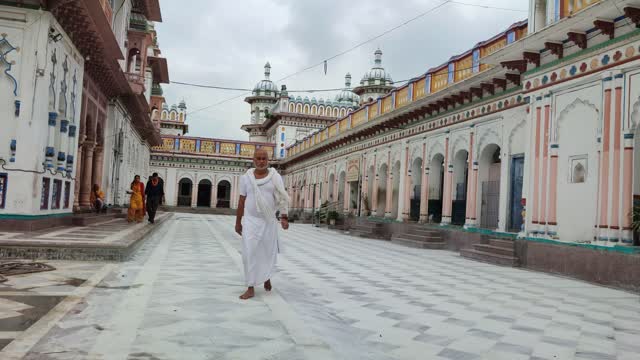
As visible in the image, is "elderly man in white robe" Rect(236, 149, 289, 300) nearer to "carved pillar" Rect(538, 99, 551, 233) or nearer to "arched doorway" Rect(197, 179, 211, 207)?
"carved pillar" Rect(538, 99, 551, 233)

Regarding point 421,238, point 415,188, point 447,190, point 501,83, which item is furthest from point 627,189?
point 415,188

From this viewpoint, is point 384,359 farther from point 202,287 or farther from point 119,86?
point 119,86

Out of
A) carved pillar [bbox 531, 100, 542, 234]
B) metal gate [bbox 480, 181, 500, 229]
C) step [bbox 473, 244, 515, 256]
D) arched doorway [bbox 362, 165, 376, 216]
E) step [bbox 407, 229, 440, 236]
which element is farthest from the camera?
arched doorway [bbox 362, 165, 376, 216]

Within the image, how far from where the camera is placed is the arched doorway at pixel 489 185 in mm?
13047

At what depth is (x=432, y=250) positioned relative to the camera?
1384 cm

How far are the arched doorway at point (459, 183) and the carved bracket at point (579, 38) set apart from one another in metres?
6.05

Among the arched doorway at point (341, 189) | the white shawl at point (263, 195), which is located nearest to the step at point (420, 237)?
the white shawl at point (263, 195)

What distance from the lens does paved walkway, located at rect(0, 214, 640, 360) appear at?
329 cm

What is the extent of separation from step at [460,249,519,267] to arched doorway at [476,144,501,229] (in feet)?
5.51

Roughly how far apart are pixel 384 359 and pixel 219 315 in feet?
4.91

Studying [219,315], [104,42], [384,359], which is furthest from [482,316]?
[104,42]

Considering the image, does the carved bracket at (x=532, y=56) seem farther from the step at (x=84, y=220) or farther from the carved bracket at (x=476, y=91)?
the step at (x=84, y=220)

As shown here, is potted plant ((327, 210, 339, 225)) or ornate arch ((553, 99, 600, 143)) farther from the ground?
ornate arch ((553, 99, 600, 143))

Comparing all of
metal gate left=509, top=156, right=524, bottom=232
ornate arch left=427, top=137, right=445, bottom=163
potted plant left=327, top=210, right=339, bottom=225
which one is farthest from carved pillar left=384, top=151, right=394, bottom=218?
metal gate left=509, top=156, right=524, bottom=232
